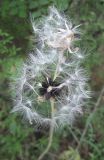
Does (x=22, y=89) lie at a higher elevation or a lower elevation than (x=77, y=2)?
lower

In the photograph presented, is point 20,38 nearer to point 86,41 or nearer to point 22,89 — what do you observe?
point 86,41

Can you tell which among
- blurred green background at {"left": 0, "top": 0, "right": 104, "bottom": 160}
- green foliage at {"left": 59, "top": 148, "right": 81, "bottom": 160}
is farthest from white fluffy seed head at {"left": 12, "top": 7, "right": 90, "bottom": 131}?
green foliage at {"left": 59, "top": 148, "right": 81, "bottom": 160}

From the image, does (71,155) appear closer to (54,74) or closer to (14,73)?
(14,73)

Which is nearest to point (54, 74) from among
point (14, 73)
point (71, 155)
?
point (14, 73)

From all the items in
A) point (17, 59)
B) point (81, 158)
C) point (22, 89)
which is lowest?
point (81, 158)

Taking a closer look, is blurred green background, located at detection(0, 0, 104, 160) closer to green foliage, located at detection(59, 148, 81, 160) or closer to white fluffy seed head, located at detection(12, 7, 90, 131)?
green foliage, located at detection(59, 148, 81, 160)

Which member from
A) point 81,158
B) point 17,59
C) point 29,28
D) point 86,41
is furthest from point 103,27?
point 81,158
